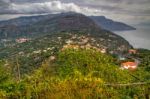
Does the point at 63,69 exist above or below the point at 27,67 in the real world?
above

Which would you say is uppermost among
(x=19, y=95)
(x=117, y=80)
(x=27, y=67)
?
(x=19, y=95)

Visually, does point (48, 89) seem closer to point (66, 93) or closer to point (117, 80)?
point (66, 93)

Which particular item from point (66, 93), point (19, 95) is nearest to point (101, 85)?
point (66, 93)

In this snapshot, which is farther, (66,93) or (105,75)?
(105,75)

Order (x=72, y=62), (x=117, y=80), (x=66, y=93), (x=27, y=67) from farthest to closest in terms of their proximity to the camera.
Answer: (x=27, y=67) → (x=72, y=62) → (x=117, y=80) → (x=66, y=93)

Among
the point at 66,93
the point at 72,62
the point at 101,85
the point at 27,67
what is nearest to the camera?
the point at 66,93

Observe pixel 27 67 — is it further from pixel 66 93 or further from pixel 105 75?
pixel 66 93
